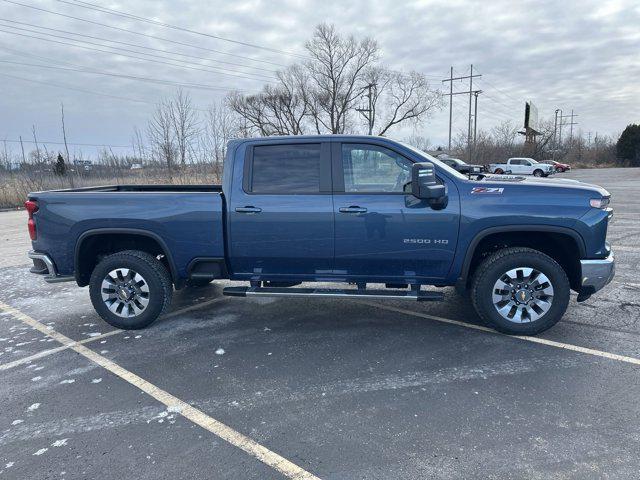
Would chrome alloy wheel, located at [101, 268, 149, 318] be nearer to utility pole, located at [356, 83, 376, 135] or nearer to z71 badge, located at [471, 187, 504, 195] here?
z71 badge, located at [471, 187, 504, 195]

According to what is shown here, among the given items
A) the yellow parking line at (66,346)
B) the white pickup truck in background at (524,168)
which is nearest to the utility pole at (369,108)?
the white pickup truck in background at (524,168)

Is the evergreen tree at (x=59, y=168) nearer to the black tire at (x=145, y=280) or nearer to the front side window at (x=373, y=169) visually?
the black tire at (x=145, y=280)

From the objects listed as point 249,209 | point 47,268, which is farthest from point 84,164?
point 249,209

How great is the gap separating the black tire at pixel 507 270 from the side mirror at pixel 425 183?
2.94 ft

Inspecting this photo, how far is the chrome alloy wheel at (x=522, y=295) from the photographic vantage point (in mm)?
4301

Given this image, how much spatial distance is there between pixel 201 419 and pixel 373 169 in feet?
9.14

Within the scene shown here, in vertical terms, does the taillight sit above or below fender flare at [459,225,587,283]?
above

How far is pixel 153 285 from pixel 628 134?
82.5 m

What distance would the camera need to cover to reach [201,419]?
10.3 feet

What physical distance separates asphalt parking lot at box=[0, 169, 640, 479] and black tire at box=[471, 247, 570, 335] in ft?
0.63

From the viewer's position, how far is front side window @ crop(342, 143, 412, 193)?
14.5 ft

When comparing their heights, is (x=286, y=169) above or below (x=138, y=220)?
above

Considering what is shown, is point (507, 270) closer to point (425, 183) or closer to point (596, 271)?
point (596, 271)

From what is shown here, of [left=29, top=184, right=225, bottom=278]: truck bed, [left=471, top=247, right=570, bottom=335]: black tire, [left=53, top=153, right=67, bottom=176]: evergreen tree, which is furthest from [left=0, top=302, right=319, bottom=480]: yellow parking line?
[left=53, top=153, right=67, bottom=176]: evergreen tree
